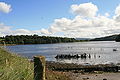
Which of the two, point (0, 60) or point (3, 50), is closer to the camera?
point (0, 60)

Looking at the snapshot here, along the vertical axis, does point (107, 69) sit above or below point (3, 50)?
below

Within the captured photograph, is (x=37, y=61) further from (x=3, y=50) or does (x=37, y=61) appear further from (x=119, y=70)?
(x=119, y=70)

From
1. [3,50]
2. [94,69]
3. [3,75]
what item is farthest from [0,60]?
[94,69]

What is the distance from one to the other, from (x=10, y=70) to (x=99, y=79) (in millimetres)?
18291

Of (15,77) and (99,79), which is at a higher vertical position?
(15,77)

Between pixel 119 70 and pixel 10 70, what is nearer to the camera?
pixel 10 70

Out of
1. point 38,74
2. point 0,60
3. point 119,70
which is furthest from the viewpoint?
point 119,70

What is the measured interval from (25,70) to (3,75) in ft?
4.55

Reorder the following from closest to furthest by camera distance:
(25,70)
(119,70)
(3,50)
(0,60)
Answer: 1. (25,70)
2. (0,60)
3. (3,50)
4. (119,70)

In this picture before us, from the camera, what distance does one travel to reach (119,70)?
3250cm

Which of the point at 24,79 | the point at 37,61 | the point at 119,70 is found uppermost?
the point at 37,61

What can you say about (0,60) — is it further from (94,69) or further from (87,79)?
(94,69)

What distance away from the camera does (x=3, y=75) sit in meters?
5.34

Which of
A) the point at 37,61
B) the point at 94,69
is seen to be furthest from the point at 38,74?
the point at 94,69
